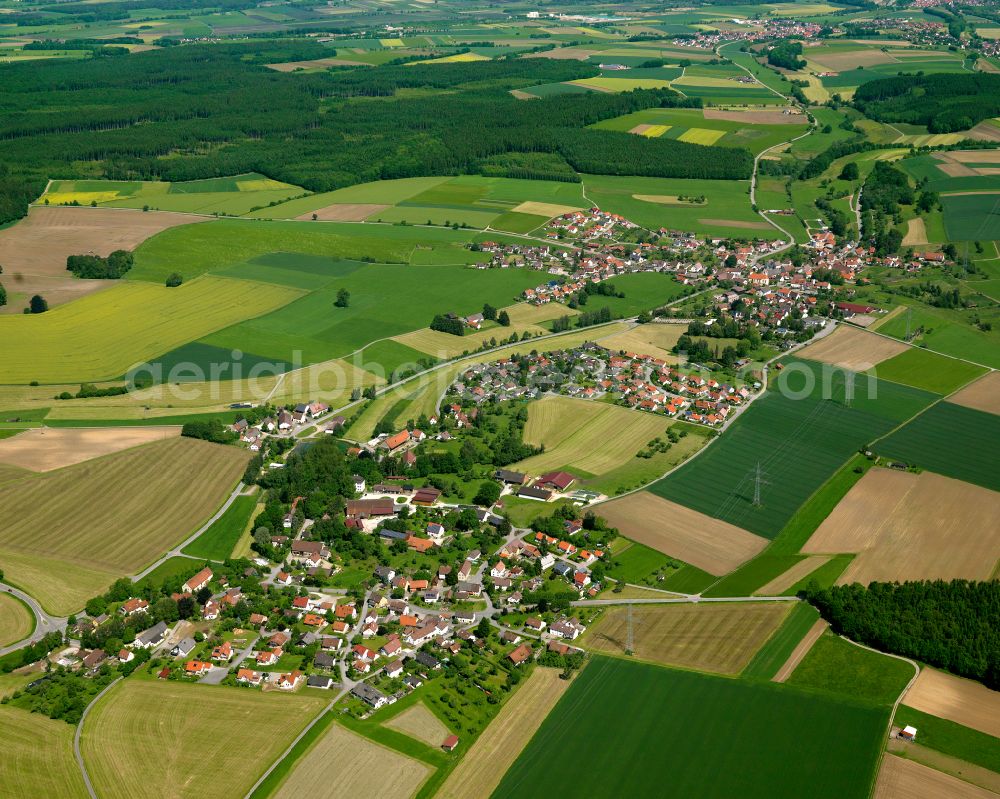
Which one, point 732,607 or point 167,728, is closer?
point 167,728

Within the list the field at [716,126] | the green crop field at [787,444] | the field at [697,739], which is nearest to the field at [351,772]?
the field at [697,739]

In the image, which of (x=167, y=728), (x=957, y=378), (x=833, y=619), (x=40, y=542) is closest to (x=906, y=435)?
(x=957, y=378)

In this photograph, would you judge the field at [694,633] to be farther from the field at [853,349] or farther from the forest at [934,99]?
the forest at [934,99]

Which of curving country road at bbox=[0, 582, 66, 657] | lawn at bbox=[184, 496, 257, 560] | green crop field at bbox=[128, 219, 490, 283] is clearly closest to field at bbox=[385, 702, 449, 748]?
lawn at bbox=[184, 496, 257, 560]

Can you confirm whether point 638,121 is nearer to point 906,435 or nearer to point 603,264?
point 603,264

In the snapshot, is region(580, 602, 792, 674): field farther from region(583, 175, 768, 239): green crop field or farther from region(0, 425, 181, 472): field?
region(583, 175, 768, 239): green crop field
